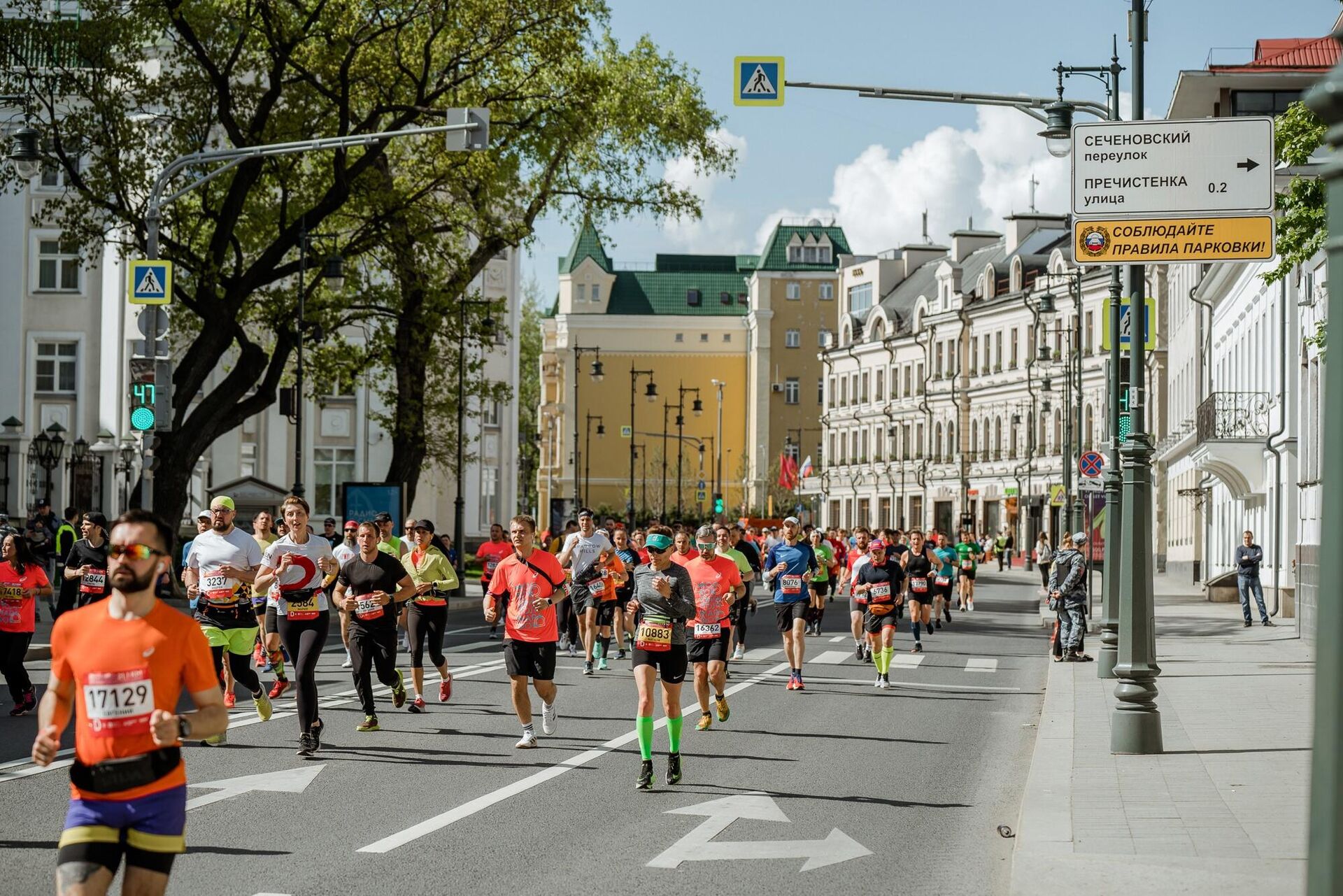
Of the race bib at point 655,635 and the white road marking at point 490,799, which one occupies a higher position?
the race bib at point 655,635

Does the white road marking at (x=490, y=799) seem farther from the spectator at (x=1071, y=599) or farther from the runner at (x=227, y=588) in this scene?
the spectator at (x=1071, y=599)

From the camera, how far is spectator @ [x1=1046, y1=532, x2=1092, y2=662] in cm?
→ 2539

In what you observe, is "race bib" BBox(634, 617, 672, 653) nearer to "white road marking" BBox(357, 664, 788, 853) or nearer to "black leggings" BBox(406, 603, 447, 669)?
"white road marking" BBox(357, 664, 788, 853)

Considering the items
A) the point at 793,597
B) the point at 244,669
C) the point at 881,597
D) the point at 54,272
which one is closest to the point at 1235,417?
the point at 881,597

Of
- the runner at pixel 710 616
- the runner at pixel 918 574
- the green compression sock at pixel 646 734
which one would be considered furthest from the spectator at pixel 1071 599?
the green compression sock at pixel 646 734

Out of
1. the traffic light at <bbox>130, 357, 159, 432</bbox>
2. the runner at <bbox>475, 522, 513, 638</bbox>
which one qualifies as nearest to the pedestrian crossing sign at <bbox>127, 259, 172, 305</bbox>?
the traffic light at <bbox>130, 357, 159, 432</bbox>

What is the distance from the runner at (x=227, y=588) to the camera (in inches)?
575

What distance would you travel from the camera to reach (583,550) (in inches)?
981

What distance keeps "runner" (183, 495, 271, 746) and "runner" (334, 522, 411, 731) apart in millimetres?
790

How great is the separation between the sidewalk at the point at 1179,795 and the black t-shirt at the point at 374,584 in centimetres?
533

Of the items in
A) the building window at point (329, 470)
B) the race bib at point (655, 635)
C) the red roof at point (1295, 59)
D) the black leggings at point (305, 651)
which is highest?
the red roof at point (1295, 59)

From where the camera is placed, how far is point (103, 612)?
611 cm

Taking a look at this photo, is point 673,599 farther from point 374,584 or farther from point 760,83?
point 760,83

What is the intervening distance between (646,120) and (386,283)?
6776 millimetres
